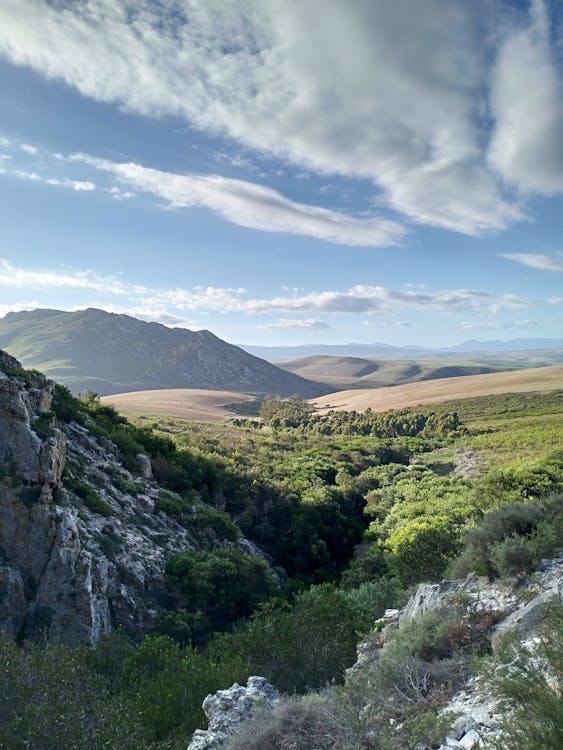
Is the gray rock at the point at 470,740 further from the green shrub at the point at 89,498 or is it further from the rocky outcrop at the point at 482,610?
the green shrub at the point at 89,498

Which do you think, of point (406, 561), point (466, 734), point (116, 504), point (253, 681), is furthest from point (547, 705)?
point (116, 504)

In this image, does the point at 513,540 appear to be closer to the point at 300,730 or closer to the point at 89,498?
the point at 300,730

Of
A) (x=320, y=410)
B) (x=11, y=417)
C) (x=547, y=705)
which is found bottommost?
(x=320, y=410)

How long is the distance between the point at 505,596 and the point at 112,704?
31.8 ft

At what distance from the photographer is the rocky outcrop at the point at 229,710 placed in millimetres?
8469

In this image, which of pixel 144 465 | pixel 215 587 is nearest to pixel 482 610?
pixel 215 587

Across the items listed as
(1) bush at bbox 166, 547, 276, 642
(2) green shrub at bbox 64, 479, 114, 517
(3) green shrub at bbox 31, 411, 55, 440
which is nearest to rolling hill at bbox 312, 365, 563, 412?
(1) bush at bbox 166, 547, 276, 642

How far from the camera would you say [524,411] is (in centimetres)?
8931

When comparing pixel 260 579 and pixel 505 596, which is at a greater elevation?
pixel 505 596

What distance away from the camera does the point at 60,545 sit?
61.2 feet

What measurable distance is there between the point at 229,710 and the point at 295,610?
834 centimetres

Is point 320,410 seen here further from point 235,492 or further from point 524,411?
point 235,492

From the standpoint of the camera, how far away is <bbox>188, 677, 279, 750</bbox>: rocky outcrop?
8469 mm

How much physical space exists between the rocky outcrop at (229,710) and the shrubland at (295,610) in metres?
0.75
